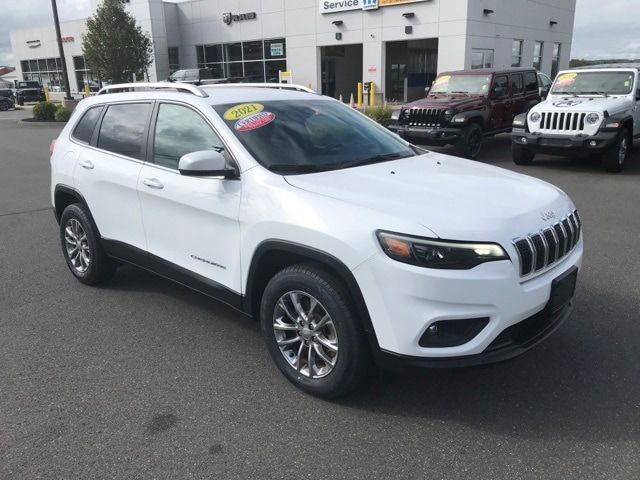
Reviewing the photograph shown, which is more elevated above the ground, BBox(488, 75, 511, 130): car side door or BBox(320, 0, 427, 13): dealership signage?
BBox(320, 0, 427, 13): dealership signage

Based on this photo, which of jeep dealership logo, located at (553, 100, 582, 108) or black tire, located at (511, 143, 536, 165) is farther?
black tire, located at (511, 143, 536, 165)

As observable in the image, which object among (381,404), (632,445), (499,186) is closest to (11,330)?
(381,404)

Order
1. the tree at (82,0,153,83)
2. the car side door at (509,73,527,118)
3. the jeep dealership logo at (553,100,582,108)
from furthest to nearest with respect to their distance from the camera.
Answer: the tree at (82,0,153,83), the car side door at (509,73,527,118), the jeep dealership logo at (553,100,582,108)

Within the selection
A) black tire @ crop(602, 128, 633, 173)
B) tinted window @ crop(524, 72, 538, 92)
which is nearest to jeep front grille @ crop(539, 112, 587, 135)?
black tire @ crop(602, 128, 633, 173)

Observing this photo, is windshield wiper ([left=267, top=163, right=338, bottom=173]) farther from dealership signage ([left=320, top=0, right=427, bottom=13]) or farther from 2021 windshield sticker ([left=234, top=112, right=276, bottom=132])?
dealership signage ([left=320, top=0, right=427, bottom=13])

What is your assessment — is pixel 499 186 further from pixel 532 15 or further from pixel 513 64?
pixel 532 15

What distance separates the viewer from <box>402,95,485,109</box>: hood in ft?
38.1

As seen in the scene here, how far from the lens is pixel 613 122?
9.57 m

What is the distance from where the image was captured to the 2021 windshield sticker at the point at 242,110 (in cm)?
364

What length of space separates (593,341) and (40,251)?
18.6 feet

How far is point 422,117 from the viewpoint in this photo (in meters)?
11.7

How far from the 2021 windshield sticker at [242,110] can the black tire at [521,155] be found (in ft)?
27.3

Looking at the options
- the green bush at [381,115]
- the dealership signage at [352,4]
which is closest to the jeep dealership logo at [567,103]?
the green bush at [381,115]

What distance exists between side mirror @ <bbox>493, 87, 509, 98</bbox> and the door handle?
409 inches
